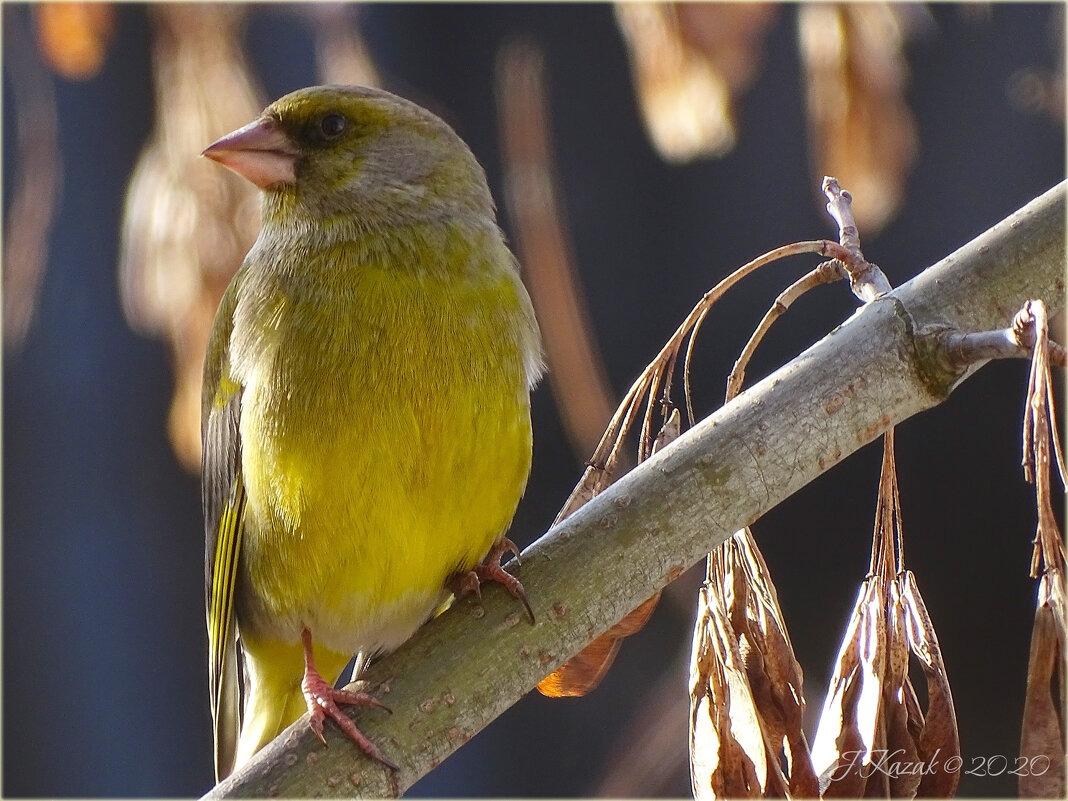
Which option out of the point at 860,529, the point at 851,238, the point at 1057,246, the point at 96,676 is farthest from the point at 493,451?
the point at 96,676

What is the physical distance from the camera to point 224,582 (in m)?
1.94

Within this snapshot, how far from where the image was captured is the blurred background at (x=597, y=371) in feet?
10.5

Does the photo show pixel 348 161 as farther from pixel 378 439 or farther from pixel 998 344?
pixel 998 344

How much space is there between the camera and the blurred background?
10.5 ft

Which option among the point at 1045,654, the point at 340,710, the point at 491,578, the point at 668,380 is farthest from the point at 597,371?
the point at 1045,654

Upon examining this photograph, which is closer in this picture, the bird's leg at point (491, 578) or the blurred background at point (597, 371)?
the bird's leg at point (491, 578)

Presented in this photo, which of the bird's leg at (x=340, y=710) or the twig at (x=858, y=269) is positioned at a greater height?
the twig at (x=858, y=269)

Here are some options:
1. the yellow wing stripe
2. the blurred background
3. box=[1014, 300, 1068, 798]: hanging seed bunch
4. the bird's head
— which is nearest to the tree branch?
box=[1014, 300, 1068, 798]: hanging seed bunch

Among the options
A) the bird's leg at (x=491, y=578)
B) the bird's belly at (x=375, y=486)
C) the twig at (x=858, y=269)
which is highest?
the twig at (x=858, y=269)

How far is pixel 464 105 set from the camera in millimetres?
3691

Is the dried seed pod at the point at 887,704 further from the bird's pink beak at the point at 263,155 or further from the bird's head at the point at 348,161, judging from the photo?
the bird's pink beak at the point at 263,155

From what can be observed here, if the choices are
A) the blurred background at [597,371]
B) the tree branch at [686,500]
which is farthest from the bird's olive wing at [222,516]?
the blurred background at [597,371]

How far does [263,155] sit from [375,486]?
0.66 meters

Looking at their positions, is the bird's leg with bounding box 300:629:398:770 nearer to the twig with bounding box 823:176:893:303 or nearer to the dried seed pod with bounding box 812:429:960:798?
the dried seed pod with bounding box 812:429:960:798
